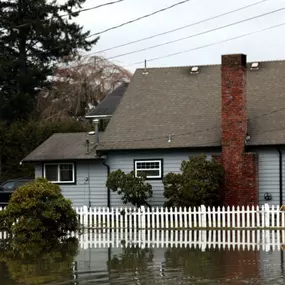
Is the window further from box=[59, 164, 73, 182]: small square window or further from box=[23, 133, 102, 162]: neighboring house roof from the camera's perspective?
box=[59, 164, 73, 182]: small square window

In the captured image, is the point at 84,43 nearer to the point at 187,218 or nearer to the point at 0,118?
the point at 0,118

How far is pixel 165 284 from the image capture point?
14555mm

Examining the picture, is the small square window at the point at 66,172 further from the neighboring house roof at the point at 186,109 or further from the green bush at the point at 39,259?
the green bush at the point at 39,259

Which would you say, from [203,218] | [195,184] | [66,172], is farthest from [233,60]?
[66,172]

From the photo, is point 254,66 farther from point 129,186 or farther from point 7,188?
point 7,188

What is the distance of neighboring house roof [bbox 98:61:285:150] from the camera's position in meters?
33.9

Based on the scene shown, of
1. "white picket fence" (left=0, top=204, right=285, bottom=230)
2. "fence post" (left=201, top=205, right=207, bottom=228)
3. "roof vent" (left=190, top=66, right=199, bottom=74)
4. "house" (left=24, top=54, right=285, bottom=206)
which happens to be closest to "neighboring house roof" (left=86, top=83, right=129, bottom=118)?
"house" (left=24, top=54, right=285, bottom=206)

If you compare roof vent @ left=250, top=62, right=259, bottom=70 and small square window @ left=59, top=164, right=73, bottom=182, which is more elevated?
roof vent @ left=250, top=62, right=259, bottom=70

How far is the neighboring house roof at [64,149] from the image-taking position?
3553 cm

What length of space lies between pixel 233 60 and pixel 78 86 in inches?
1112

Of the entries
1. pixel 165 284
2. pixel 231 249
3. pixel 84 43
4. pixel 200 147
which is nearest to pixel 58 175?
pixel 200 147

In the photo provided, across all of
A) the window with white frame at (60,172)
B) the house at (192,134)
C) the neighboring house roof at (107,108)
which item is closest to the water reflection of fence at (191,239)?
the house at (192,134)

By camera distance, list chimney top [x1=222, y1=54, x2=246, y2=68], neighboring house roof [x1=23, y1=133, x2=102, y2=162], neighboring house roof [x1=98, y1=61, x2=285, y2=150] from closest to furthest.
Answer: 1. chimney top [x1=222, y1=54, x2=246, y2=68]
2. neighboring house roof [x1=98, y1=61, x2=285, y2=150]
3. neighboring house roof [x1=23, y1=133, x2=102, y2=162]

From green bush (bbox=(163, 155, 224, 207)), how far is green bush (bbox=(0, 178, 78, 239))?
5.94 meters
